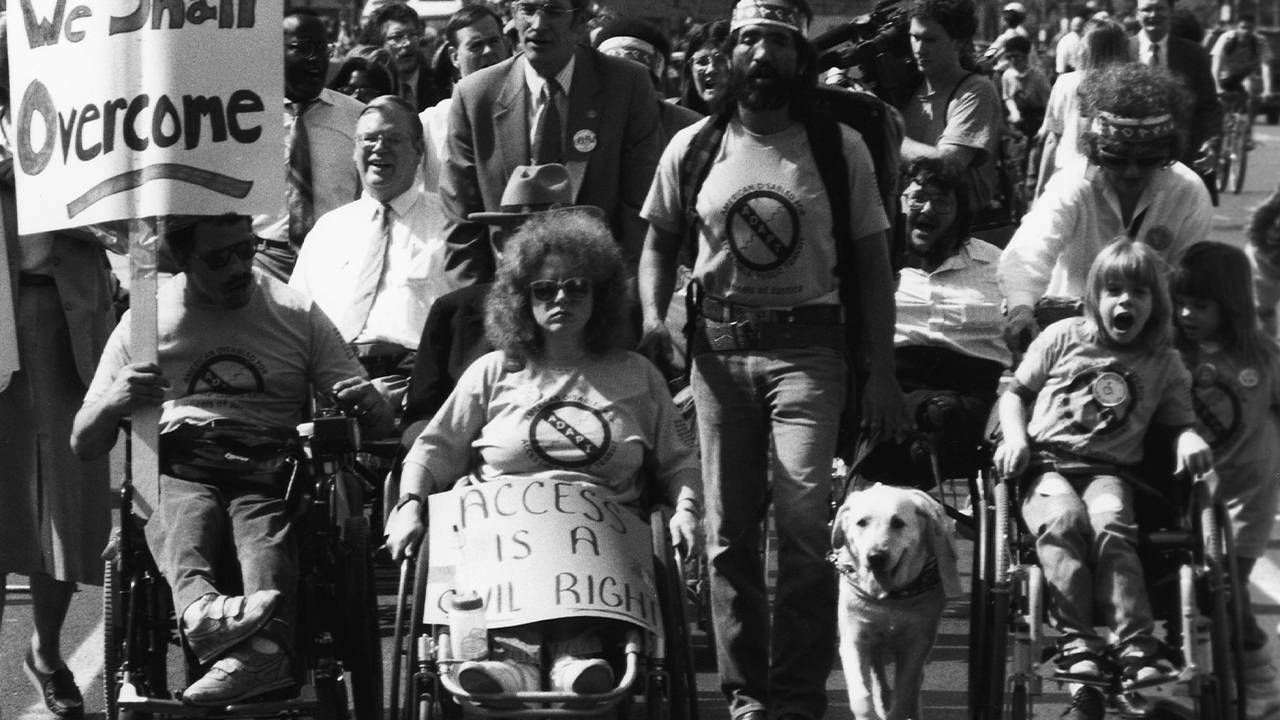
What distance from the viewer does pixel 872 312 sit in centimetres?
691

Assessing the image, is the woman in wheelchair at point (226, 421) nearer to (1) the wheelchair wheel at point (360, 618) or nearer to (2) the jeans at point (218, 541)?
(2) the jeans at point (218, 541)

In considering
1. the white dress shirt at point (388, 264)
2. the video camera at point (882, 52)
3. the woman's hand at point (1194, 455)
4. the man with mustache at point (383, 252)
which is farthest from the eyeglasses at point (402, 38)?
the woman's hand at point (1194, 455)

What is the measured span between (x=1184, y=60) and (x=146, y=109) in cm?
857

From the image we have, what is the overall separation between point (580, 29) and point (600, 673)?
306 centimetres

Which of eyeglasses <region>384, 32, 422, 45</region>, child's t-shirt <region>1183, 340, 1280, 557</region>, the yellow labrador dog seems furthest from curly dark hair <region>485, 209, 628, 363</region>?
eyeglasses <region>384, 32, 422, 45</region>

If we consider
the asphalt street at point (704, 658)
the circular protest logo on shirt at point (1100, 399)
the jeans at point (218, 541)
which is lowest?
the asphalt street at point (704, 658)

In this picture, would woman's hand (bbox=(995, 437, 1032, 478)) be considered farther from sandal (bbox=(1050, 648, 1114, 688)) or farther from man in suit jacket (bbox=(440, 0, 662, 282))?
man in suit jacket (bbox=(440, 0, 662, 282))

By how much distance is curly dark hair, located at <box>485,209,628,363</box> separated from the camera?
662cm

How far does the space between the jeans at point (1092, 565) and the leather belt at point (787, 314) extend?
76cm

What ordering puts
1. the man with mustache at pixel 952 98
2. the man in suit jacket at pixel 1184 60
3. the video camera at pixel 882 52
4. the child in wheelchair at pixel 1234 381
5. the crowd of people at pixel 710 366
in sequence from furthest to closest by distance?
the man in suit jacket at pixel 1184 60
the video camera at pixel 882 52
the man with mustache at pixel 952 98
the child in wheelchair at pixel 1234 381
the crowd of people at pixel 710 366

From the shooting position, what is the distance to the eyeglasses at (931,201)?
8.42m

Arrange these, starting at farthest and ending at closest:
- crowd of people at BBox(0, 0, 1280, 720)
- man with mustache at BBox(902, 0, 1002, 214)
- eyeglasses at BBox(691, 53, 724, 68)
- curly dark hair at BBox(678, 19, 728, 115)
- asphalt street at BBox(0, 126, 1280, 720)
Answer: curly dark hair at BBox(678, 19, 728, 115) → eyeglasses at BBox(691, 53, 724, 68) → man with mustache at BBox(902, 0, 1002, 214) → asphalt street at BBox(0, 126, 1280, 720) → crowd of people at BBox(0, 0, 1280, 720)

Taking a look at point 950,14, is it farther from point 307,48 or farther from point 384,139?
point 307,48

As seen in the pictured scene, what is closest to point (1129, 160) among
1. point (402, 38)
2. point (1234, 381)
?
point (1234, 381)
